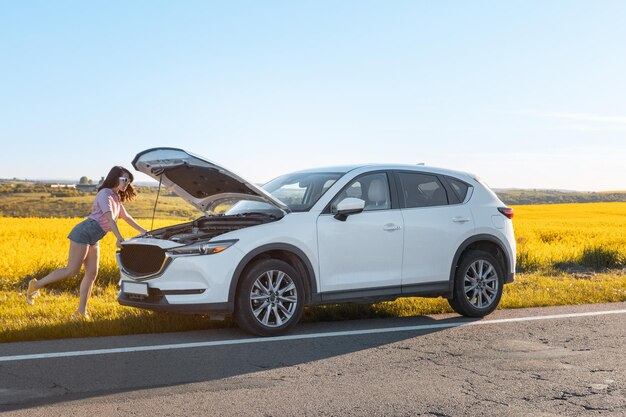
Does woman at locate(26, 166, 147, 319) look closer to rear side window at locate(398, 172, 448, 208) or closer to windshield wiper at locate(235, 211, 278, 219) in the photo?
windshield wiper at locate(235, 211, 278, 219)

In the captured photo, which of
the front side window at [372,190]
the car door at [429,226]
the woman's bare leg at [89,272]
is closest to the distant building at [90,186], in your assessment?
the woman's bare leg at [89,272]

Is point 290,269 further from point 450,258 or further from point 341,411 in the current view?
point 341,411

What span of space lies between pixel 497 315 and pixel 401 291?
1594 millimetres

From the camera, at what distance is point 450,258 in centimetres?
972

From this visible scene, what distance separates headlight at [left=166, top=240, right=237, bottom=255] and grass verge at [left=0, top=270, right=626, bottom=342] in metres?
1.11

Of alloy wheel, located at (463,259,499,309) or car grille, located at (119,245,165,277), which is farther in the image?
alloy wheel, located at (463,259,499,309)

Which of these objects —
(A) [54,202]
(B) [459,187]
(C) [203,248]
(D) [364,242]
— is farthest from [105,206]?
(A) [54,202]

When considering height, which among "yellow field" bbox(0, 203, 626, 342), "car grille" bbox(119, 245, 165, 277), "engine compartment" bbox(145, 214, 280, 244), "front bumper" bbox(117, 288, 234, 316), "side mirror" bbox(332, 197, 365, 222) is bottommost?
"yellow field" bbox(0, 203, 626, 342)

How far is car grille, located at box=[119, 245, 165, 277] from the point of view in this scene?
8398 mm

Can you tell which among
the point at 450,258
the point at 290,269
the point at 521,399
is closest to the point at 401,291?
the point at 450,258

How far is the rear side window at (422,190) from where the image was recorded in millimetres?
9547

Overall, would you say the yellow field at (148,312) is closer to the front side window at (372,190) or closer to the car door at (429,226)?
the car door at (429,226)

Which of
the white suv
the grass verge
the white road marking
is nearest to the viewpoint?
the white road marking

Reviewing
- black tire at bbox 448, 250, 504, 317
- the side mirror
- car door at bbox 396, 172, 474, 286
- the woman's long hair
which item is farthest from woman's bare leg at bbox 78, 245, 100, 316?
black tire at bbox 448, 250, 504, 317
